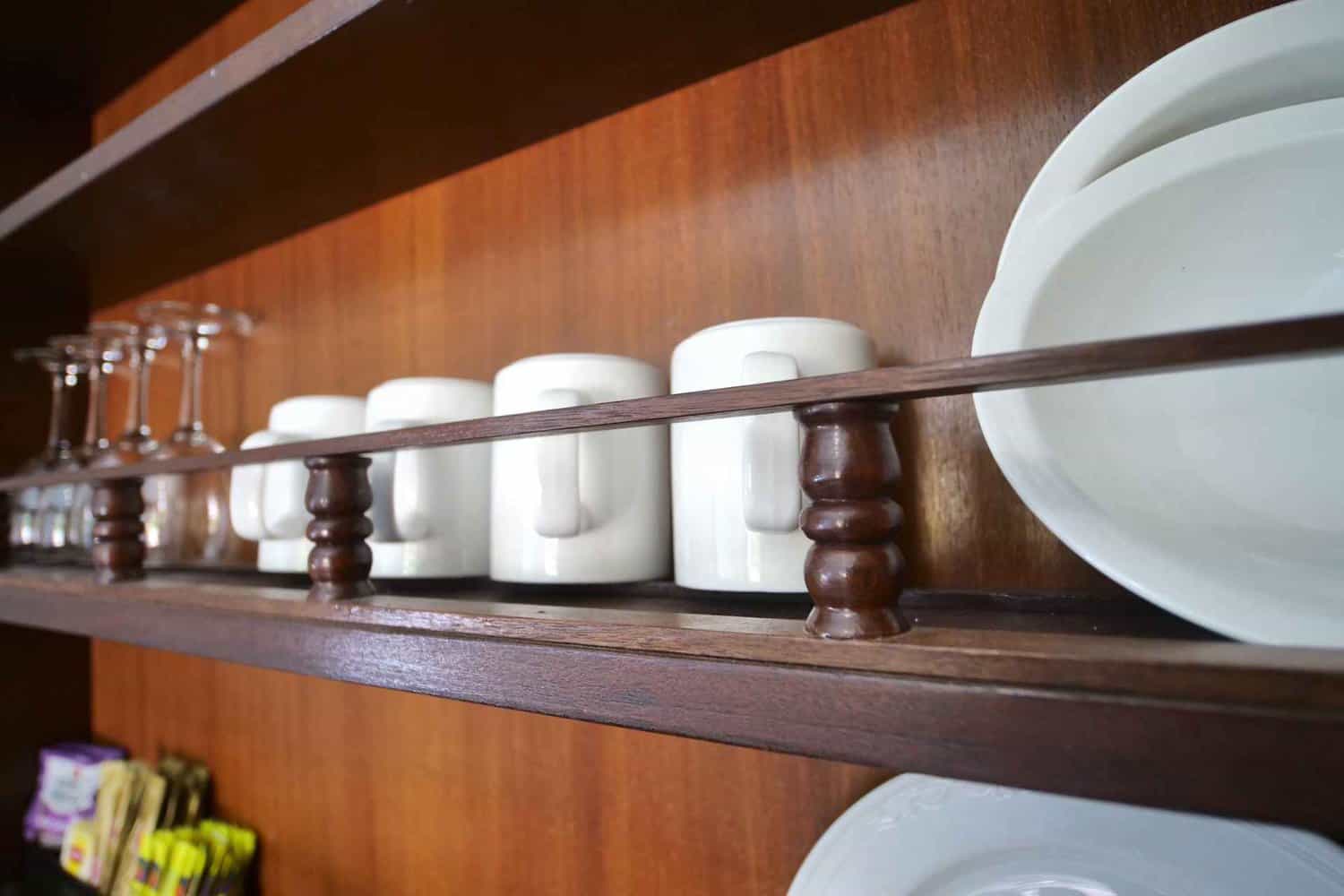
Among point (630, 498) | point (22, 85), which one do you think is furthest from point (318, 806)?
point (22, 85)

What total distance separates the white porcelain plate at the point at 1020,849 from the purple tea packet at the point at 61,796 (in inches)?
35.0

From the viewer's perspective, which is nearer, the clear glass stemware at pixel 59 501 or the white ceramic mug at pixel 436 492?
the white ceramic mug at pixel 436 492

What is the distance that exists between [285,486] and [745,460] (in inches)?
13.4

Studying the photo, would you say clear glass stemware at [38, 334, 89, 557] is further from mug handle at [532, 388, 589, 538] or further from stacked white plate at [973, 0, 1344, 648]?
stacked white plate at [973, 0, 1344, 648]

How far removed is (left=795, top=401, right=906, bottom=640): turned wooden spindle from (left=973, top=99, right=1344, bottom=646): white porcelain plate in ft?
0.26

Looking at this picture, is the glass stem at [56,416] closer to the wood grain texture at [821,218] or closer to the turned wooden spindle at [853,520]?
the wood grain texture at [821,218]

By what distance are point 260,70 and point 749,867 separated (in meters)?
0.60

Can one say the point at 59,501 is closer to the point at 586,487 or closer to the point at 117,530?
the point at 117,530

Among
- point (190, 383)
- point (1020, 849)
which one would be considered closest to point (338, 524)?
point (1020, 849)

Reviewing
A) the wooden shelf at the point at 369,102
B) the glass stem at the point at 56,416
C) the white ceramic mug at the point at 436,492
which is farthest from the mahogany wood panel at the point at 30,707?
the white ceramic mug at the point at 436,492

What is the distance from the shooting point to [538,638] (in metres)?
0.34

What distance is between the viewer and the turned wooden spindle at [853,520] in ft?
0.88

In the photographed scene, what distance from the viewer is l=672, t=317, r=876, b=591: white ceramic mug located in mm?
336

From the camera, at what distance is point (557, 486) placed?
0.39 metres
